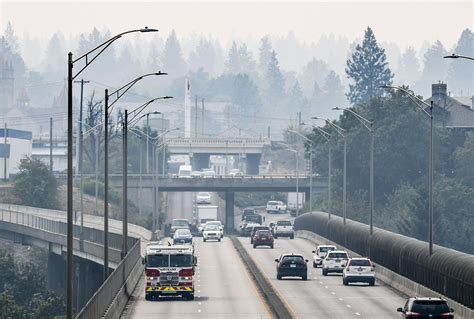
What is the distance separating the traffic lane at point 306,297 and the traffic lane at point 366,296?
1.55 ft

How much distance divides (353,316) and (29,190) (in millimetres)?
A: 123459

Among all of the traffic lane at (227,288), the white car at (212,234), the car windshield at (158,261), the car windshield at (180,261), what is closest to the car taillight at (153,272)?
the car windshield at (158,261)

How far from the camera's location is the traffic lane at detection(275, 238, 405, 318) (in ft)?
206

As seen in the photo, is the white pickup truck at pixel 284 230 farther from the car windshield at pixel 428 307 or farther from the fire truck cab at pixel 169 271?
the car windshield at pixel 428 307

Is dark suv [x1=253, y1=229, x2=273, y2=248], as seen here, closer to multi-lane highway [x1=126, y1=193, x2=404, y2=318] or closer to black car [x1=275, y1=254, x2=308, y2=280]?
multi-lane highway [x1=126, y1=193, x2=404, y2=318]

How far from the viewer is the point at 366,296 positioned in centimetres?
7250

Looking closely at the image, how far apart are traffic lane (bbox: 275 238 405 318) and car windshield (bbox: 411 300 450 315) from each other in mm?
11232

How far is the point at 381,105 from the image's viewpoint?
650ft

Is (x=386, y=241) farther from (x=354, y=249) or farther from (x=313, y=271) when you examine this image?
(x=354, y=249)

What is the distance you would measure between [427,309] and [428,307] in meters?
0.12

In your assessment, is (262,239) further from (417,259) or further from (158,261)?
(158,261)

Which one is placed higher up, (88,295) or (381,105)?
(381,105)

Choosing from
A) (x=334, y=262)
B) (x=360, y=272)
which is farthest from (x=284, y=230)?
(x=360, y=272)

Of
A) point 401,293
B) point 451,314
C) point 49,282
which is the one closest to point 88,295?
point 49,282
